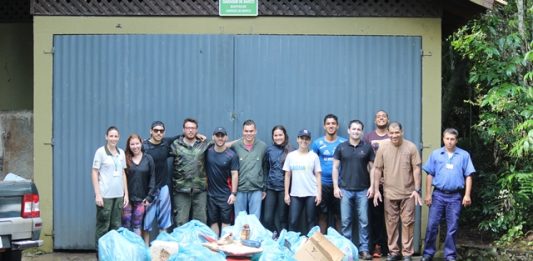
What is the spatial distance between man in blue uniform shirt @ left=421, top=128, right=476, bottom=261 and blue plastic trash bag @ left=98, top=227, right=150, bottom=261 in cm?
369

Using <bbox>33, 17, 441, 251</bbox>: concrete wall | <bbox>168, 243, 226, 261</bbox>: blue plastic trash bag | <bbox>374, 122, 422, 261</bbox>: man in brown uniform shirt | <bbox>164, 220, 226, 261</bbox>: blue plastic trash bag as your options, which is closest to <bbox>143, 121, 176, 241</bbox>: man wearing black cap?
<bbox>164, 220, 226, 261</bbox>: blue plastic trash bag

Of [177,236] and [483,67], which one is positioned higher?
[483,67]

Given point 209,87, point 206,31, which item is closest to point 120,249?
point 209,87

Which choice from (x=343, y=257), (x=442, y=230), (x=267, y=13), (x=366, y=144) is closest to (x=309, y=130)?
(x=366, y=144)

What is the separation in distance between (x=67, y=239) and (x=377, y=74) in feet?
15.7

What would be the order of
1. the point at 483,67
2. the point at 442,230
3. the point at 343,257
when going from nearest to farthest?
the point at 343,257 < the point at 483,67 < the point at 442,230

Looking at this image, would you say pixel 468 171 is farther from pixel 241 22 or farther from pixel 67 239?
pixel 67 239

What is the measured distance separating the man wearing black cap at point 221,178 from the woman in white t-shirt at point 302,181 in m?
0.69

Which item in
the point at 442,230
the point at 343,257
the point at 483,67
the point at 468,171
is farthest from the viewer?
the point at 442,230

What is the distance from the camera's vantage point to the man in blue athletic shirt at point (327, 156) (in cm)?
1020

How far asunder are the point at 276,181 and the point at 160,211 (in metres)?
1.57

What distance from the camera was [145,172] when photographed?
9.77 m

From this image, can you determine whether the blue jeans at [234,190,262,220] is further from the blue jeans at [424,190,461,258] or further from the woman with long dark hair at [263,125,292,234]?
the blue jeans at [424,190,461,258]

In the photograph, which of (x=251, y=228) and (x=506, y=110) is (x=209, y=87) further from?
(x=506, y=110)
